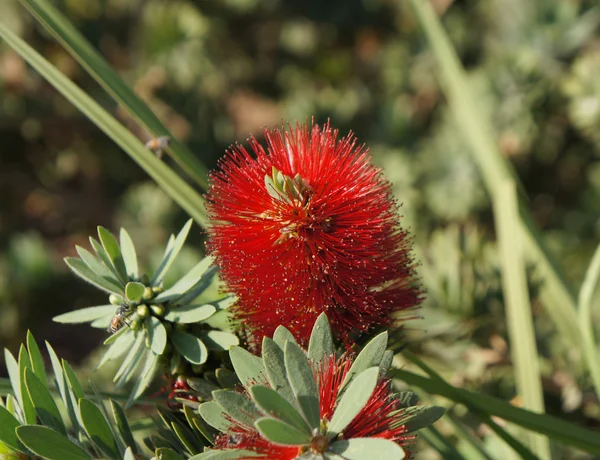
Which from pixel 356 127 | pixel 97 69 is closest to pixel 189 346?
pixel 97 69

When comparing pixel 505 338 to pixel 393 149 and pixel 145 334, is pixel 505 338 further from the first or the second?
pixel 393 149

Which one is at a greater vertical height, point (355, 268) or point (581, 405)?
point (355, 268)

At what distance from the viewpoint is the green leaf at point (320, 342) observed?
0.33 metres

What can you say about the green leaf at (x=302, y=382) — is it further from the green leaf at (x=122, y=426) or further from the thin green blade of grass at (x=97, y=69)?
the thin green blade of grass at (x=97, y=69)

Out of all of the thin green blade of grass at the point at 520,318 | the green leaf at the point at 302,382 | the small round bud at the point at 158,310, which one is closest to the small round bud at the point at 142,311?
the small round bud at the point at 158,310

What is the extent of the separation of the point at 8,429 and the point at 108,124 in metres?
0.23

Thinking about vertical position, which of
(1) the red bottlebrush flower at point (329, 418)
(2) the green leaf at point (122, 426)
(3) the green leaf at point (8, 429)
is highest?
(3) the green leaf at point (8, 429)

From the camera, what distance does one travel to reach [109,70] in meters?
0.50

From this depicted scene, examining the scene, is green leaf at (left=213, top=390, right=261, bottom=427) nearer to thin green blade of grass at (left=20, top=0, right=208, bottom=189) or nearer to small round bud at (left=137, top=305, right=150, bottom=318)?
small round bud at (left=137, top=305, right=150, bottom=318)

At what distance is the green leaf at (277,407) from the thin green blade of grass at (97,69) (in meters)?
0.26

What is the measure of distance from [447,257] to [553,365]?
229mm

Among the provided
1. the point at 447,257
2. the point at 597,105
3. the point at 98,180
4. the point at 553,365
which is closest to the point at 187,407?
the point at 447,257

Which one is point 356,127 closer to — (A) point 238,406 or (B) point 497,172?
(B) point 497,172

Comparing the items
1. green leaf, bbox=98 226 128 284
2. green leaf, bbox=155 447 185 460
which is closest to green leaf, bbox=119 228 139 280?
green leaf, bbox=98 226 128 284
